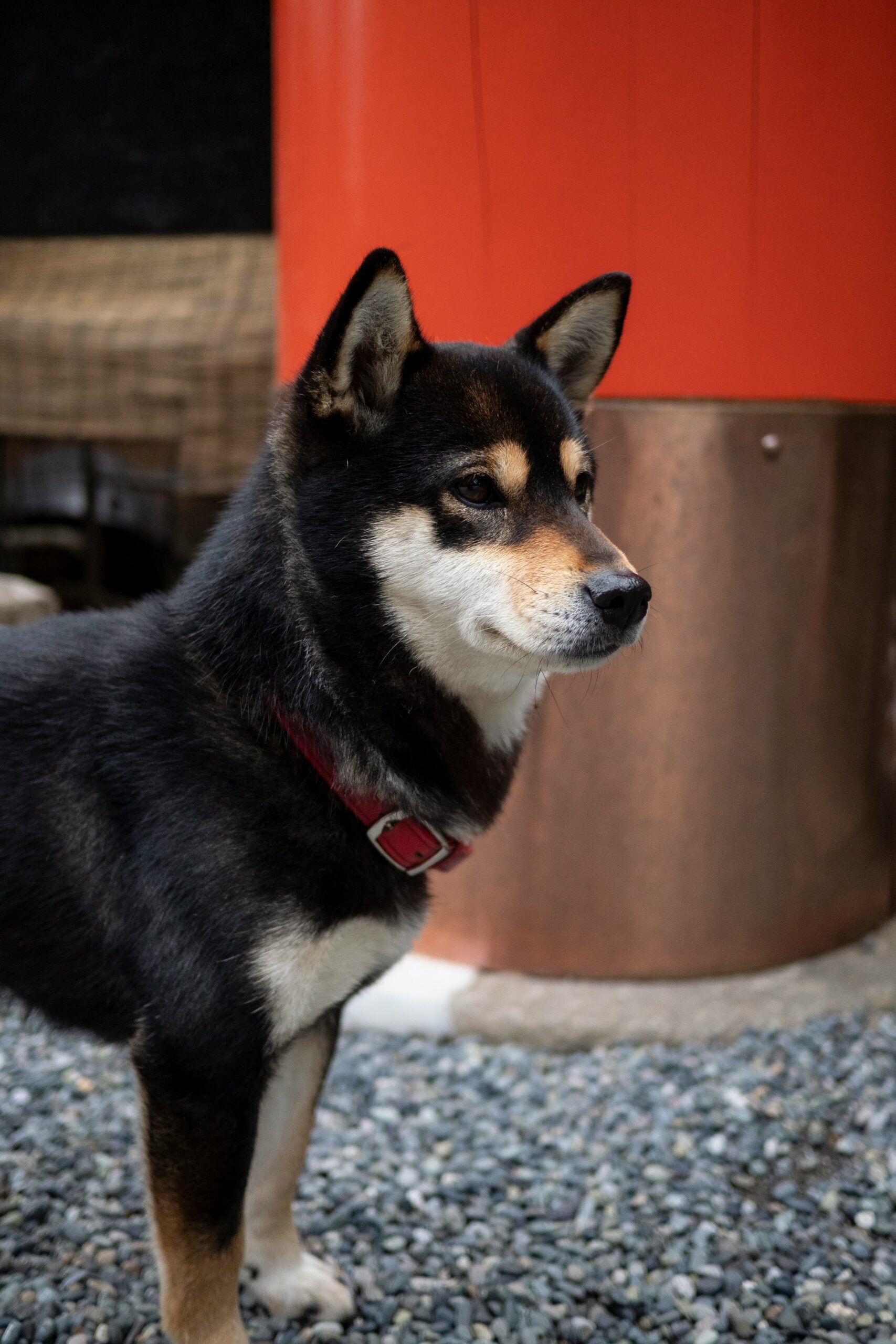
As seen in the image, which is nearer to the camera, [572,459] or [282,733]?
[282,733]

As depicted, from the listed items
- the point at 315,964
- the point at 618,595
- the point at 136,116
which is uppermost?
the point at 136,116

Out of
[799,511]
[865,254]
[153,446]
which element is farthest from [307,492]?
[153,446]

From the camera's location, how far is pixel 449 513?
185 cm

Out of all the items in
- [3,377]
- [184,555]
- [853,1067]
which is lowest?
[853,1067]

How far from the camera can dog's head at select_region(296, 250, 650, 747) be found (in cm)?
181

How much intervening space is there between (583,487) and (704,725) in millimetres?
1269

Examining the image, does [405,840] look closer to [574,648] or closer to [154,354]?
[574,648]

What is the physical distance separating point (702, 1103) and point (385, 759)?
1.49 meters

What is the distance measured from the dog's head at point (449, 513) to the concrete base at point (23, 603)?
2474 millimetres

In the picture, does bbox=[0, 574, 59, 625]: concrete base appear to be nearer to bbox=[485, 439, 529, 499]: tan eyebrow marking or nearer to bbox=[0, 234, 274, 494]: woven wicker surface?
bbox=[0, 234, 274, 494]: woven wicker surface

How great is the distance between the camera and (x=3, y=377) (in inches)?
215

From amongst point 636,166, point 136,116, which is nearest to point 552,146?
point 636,166

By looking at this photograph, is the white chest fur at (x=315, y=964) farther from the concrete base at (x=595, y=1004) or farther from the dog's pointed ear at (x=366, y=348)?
the concrete base at (x=595, y=1004)

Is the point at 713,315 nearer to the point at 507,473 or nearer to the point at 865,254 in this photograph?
the point at 865,254
